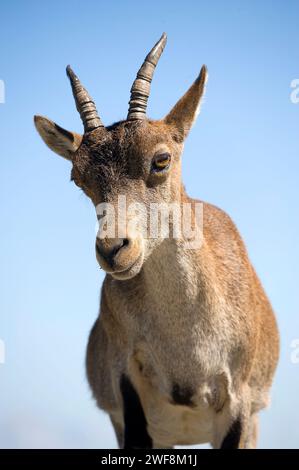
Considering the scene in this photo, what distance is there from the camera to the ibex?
1118 centimetres

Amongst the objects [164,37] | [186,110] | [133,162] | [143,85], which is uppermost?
[164,37]

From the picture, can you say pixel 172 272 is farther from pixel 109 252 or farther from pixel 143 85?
pixel 143 85

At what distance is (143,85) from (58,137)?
53.2 inches

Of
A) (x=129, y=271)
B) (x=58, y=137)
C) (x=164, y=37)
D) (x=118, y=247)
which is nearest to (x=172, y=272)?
(x=129, y=271)

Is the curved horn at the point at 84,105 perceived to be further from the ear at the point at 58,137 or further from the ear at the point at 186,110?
the ear at the point at 186,110

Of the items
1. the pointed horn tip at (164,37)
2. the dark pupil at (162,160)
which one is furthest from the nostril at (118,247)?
the pointed horn tip at (164,37)

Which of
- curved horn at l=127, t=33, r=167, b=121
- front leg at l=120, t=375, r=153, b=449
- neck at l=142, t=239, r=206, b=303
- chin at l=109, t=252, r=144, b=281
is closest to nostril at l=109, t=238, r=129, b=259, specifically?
chin at l=109, t=252, r=144, b=281

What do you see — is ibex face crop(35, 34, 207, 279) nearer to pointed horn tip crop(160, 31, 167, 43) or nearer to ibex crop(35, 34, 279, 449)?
ibex crop(35, 34, 279, 449)

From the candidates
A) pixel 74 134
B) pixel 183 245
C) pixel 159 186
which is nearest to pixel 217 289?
Result: pixel 183 245

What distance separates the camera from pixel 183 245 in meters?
11.7

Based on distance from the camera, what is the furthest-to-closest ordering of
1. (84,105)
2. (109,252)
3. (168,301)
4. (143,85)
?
(84,105) → (143,85) → (168,301) → (109,252)

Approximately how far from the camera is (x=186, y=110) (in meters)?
12.0

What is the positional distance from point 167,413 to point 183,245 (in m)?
2.60

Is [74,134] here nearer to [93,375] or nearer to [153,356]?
[153,356]
